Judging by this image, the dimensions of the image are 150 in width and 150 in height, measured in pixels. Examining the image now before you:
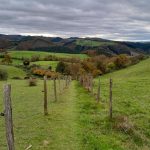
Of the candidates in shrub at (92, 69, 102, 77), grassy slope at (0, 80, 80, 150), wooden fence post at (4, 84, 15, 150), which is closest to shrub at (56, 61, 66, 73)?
shrub at (92, 69, 102, 77)

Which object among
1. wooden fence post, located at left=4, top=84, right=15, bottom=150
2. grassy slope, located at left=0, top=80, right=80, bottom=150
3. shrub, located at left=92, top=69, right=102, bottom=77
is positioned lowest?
shrub, located at left=92, top=69, right=102, bottom=77

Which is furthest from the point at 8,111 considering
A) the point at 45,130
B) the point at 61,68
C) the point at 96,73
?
the point at 61,68

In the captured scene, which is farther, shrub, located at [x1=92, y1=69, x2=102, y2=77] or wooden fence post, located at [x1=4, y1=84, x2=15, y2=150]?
shrub, located at [x1=92, y1=69, x2=102, y2=77]

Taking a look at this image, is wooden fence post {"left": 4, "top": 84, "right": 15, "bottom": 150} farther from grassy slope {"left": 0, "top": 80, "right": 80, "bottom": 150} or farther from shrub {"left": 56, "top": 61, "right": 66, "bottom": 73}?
shrub {"left": 56, "top": 61, "right": 66, "bottom": 73}

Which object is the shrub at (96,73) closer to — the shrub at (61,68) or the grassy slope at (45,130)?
the shrub at (61,68)

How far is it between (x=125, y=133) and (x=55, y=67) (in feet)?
456

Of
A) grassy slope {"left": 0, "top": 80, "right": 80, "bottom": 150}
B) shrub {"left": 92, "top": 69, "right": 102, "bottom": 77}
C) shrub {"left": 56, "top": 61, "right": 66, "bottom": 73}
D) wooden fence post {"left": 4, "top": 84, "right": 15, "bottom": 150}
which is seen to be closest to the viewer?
wooden fence post {"left": 4, "top": 84, "right": 15, "bottom": 150}

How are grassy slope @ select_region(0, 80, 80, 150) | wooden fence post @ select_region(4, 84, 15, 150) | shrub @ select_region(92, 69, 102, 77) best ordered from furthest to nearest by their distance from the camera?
shrub @ select_region(92, 69, 102, 77) < grassy slope @ select_region(0, 80, 80, 150) < wooden fence post @ select_region(4, 84, 15, 150)

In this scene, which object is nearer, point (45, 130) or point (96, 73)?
point (45, 130)

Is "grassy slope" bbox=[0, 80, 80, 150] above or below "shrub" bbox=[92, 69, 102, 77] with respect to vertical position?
above

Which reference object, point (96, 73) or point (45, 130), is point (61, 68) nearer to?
point (96, 73)

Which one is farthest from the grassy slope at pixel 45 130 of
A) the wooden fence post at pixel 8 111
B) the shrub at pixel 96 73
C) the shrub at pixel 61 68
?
the shrub at pixel 61 68

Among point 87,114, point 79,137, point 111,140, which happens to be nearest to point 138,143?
point 111,140

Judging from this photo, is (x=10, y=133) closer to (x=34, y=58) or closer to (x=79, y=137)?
(x=79, y=137)
